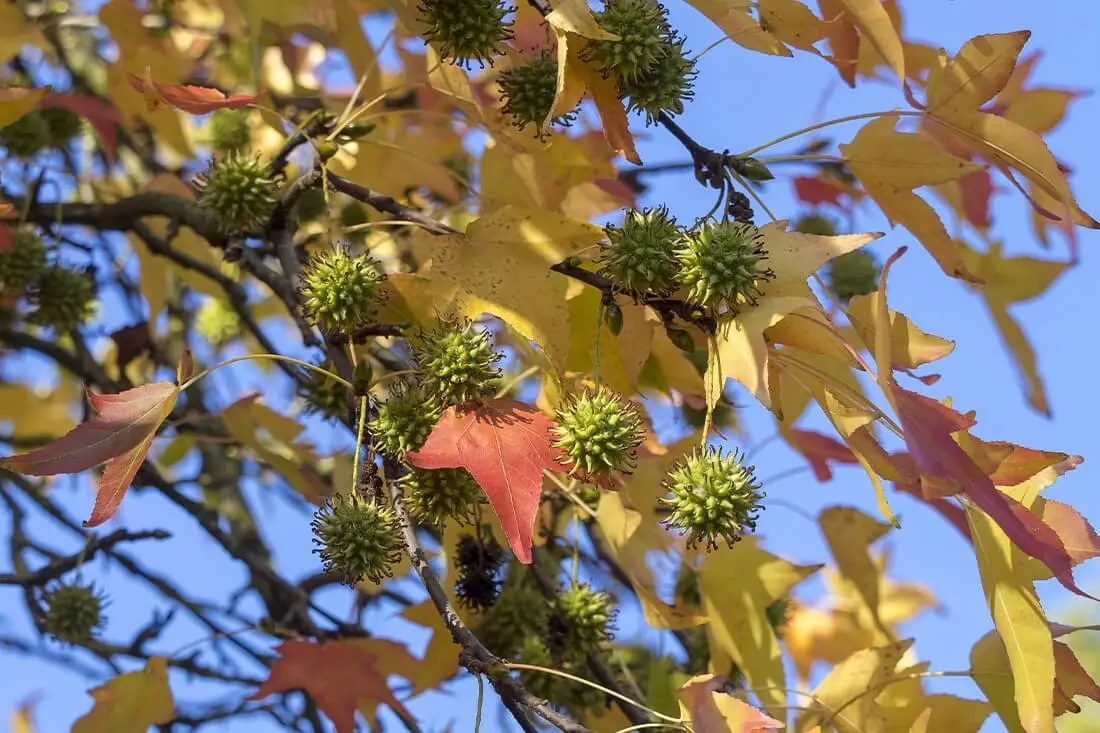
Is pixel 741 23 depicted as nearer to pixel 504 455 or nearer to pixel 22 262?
pixel 504 455

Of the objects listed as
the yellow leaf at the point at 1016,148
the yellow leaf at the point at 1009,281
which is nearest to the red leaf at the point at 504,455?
the yellow leaf at the point at 1016,148

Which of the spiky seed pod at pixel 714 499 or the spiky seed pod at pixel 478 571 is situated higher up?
the spiky seed pod at pixel 478 571

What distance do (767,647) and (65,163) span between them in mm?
2091

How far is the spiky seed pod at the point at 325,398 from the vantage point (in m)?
1.95

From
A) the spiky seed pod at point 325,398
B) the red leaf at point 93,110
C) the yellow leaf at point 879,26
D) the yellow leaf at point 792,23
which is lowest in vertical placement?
the yellow leaf at point 879,26

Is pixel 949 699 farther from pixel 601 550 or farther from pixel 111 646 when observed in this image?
pixel 111 646

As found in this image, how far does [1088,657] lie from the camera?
9492 mm

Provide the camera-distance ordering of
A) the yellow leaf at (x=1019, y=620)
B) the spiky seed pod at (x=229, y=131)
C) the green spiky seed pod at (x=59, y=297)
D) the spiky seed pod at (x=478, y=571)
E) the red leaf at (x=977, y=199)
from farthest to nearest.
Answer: the spiky seed pod at (x=229, y=131) < the green spiky seed pod at (x=59, y=297) < the red leaf at (x=977, y=199) < the spiky seed pod at (x=478, y=571) < the yellow leaf at (x=1019, y=620)

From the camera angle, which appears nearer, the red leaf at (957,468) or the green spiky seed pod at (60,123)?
the red leaf at (957,468)

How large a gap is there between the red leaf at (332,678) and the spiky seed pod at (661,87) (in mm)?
956

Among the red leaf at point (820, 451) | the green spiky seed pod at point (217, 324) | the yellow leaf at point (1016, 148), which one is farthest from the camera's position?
the green spiky seed pod at point (217, 324)

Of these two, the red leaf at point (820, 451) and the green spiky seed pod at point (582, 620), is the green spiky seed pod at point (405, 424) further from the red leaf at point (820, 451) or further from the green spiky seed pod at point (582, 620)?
the red leaf at point (820, 451)

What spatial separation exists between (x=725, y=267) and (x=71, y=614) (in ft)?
5.19

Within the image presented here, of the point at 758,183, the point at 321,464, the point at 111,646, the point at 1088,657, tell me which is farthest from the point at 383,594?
the point at 1088,657
